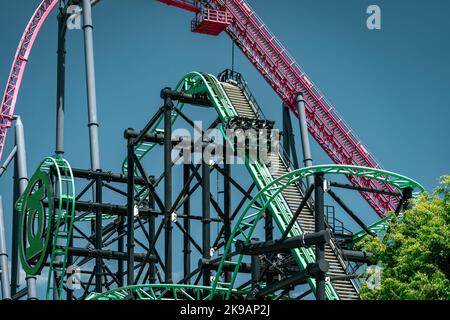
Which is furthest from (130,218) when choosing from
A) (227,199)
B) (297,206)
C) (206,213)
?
(297,206)

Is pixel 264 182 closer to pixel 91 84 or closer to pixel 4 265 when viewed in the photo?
pixel 91 84

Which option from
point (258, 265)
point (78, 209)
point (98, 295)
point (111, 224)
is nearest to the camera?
point (258, 265)

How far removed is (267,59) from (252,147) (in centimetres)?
1100

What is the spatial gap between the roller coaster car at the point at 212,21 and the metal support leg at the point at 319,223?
16.8 m

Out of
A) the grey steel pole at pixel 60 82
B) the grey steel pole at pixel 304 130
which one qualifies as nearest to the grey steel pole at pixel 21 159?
the grey steel pole at pixel 60 82

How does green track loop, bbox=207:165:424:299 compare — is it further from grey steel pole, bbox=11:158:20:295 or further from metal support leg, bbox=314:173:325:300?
grey steel pole, bbox=11:158:20:295

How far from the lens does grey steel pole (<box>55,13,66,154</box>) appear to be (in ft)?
120

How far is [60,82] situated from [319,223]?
17.5 metres

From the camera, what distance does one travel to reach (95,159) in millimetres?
34188

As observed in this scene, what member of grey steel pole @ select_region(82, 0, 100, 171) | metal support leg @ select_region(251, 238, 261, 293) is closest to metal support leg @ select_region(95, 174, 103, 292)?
grey steel pole @ select_region(82, 0, 100, 171)

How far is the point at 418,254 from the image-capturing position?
2233 centimetres

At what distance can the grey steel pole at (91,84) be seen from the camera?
3419 centimetres
